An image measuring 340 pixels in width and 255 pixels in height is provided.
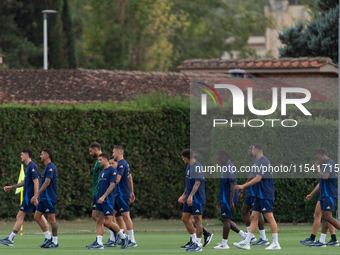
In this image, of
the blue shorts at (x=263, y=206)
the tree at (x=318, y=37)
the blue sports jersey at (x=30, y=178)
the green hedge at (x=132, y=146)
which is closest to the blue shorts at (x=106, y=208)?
the blue sports jersey at (x=30, y=178)

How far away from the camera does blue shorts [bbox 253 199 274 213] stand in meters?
12.8

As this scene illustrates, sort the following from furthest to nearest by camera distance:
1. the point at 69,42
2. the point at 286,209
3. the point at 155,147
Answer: the point at 69,42 → the point at 155,147 → the point at 286,209

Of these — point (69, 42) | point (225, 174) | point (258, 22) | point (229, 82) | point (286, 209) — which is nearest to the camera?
point (225, 174)

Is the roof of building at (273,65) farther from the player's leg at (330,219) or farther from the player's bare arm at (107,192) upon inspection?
the player's bare arm at (107,192)

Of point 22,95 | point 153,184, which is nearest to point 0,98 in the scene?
point 22,95

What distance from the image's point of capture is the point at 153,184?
20.1 meters

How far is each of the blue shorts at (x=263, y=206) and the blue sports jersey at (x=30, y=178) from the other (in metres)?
4.43

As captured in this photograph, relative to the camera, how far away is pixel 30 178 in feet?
43.1

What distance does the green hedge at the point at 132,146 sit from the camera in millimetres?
18562

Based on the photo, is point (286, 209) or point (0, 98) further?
point (0, 98)

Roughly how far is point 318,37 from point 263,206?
20934mm

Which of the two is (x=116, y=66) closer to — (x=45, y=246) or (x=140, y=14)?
(x=140, y=14)

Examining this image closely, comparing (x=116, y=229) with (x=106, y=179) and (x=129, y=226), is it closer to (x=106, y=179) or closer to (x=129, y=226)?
(x=129, y=226)

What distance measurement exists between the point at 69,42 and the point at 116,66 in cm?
774
